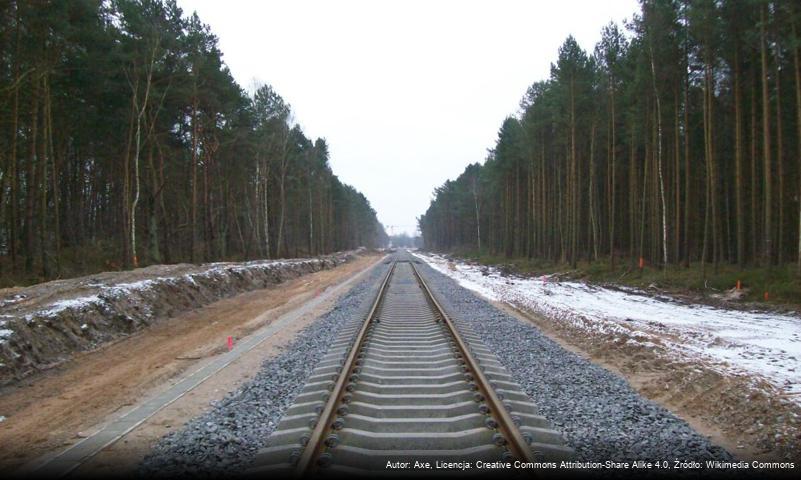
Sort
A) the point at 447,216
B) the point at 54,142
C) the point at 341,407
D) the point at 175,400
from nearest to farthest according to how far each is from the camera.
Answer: the point at 341,407 < the point at 175,400 < the point at 54,142 < the point at 447,216

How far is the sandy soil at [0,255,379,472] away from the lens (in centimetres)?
557

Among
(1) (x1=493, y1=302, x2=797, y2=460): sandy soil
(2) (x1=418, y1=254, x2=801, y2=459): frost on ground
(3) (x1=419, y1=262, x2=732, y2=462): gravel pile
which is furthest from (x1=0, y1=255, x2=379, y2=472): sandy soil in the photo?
(2) (x1=418, y1=254, x2=801, y2=459): frost on ground

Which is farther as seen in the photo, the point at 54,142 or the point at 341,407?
the point at 54,142

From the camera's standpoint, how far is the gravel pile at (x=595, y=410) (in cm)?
496

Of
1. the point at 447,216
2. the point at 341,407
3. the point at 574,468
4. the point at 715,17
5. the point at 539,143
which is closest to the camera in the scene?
the point at 574,468

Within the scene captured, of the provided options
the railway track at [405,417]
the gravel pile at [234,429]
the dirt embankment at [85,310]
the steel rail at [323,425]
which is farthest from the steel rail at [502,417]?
the dirt embankment at [85,310]

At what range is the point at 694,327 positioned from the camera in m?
12.4

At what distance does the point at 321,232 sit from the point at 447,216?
163 feet

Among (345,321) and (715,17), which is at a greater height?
(715,17)

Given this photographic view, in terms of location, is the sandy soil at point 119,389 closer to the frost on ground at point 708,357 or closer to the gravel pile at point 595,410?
the gravel pile at point 595,410

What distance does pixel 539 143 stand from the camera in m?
40.8

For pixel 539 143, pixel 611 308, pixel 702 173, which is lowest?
pixel 611 308

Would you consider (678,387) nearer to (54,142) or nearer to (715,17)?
(715,17)

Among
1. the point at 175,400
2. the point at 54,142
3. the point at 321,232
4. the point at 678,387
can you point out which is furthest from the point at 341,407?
the point at 321,232
